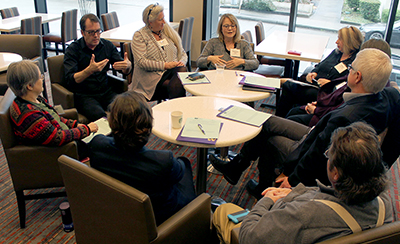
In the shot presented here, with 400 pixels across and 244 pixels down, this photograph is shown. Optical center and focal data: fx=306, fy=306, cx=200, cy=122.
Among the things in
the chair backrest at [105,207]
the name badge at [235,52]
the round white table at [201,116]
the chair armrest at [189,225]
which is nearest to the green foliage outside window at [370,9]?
the name badge at [235,52]

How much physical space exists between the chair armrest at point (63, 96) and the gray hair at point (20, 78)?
0.73 m

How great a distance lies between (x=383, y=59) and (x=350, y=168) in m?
1.06

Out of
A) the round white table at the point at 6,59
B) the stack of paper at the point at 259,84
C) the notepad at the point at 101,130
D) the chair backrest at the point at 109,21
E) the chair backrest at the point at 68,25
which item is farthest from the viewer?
the chair backrest at the point at 68,25

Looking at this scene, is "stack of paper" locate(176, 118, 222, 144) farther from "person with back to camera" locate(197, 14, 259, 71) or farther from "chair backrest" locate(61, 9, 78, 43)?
"chair backrest" locate(61, 9, 78, 43)

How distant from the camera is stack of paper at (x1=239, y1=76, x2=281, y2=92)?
2.62m

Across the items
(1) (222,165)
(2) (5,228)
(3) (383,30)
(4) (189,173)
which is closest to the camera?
(4) (189,173)

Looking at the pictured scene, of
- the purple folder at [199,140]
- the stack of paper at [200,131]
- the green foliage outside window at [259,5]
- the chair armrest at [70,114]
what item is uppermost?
the green foliage outside window at [259,5]

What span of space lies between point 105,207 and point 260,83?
182 cm

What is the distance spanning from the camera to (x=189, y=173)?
191cm

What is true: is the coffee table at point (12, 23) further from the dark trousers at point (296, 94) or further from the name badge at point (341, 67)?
the name badge at point (341, 67)

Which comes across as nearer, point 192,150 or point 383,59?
point 383,59

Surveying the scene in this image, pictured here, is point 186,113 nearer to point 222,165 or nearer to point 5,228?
point 222,165

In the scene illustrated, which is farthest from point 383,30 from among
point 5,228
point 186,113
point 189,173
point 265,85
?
point 5,228

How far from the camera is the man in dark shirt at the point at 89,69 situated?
272cm
